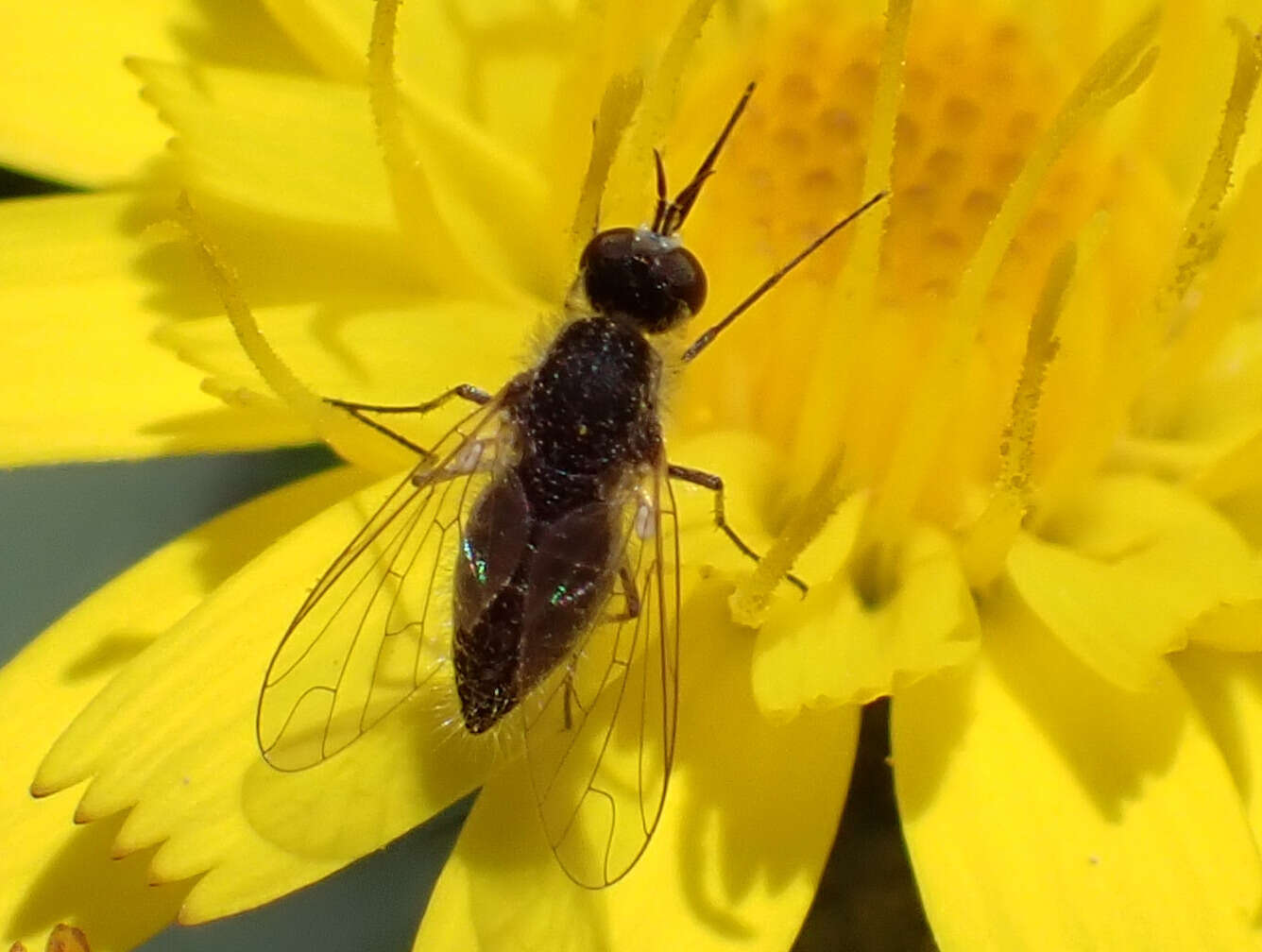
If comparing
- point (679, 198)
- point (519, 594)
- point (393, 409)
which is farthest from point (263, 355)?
point (679, 198)

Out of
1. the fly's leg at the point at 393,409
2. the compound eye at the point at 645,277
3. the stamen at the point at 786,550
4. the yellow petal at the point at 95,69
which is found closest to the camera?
the stamen at the point at 786,550

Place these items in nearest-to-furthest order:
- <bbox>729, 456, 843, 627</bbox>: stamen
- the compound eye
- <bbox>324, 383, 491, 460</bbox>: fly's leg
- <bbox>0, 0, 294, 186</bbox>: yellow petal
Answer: <bbox>729, 456, 843, 627</bbox>: stamen
<bbox>324, 383, 491, 460</bbox>: fly's leg
the compound eye
<bbox>0, 0, 294, 186</bbox>: yellow petal

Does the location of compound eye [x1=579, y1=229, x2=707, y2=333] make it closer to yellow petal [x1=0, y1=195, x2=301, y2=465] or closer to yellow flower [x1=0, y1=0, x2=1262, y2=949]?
yellow flower [x1=0, y1=0, x2=1262, y2=949]

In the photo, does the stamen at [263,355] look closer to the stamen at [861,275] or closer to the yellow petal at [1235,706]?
the stamen at [861,275]

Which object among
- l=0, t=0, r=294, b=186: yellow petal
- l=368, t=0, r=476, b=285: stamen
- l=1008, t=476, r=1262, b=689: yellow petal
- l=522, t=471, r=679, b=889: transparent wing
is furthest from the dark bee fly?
l=0, t=0, r=294, b=186: yellow petal

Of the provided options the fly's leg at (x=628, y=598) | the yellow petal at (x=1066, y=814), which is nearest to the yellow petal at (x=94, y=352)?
the fly's leg at (x=628, y=598)

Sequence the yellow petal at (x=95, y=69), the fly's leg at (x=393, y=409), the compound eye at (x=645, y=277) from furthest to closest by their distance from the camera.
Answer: the yellow petal at (x=95, y=69), the compound eye at (x=645, y=277), the fly's leg at (x=393, y=409)
